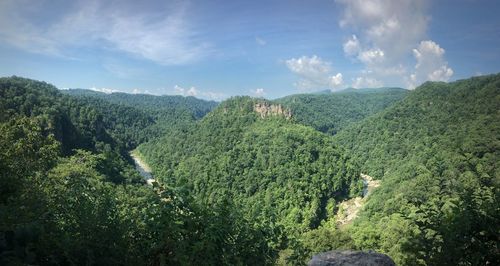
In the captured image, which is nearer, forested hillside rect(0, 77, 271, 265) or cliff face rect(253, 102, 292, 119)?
forested hillside rect(0, 77, 271, 265)

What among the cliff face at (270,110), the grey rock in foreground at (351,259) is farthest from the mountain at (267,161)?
the grey rock in foreground at (351,259)

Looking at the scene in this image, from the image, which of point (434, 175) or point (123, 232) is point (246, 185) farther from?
point (123, 232)

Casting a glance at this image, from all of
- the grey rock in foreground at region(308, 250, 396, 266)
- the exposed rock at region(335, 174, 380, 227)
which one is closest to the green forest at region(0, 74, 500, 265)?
the grey rock in foreground at region(308, 250, 396, 266)

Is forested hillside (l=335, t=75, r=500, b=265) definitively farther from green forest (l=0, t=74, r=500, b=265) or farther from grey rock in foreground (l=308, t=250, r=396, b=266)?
grey rock in foreground (l=308, t=250, r=396, b=266)

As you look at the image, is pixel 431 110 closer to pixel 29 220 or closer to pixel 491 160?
pixel 491 160

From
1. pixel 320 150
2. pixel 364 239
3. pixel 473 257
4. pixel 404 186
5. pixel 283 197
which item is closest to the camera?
pixel 473 257

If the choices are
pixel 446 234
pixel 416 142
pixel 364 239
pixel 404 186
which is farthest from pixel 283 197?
pixel 446 234
